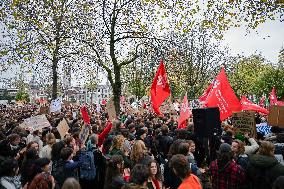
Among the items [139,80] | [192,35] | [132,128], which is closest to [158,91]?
[132,128]

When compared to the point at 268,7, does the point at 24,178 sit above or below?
below

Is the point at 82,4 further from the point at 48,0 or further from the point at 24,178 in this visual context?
the point at 24,178

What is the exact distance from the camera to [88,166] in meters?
8.54

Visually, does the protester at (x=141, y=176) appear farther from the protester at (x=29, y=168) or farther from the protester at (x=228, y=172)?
the protester at (x=29, y=168)

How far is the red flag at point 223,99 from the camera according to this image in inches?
434

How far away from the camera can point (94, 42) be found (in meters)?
21.6

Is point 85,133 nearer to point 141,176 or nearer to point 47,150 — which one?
point 47,150

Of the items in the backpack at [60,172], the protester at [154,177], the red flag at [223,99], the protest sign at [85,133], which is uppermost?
the red flag at [223,99]

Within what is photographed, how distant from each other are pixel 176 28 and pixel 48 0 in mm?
9039

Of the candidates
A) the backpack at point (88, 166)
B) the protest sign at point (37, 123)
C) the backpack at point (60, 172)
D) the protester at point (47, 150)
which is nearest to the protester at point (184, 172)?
the backpack at point (60, 172)

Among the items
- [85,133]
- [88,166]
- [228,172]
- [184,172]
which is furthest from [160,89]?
[184,172]

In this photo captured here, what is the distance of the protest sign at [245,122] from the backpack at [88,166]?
4.22 meters

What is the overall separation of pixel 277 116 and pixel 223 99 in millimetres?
1539

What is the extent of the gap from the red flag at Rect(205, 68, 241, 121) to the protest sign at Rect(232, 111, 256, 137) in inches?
13.8
